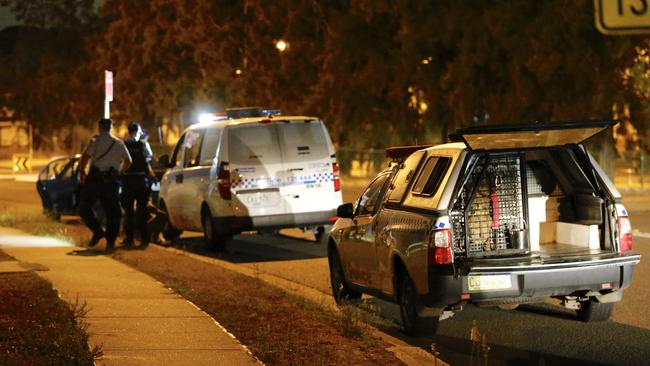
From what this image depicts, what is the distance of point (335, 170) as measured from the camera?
18141mm

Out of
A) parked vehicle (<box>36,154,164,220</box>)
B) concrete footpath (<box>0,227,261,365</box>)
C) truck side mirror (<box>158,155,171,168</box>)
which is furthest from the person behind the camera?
parked vehicle (<box>36,154,164,220</box>)

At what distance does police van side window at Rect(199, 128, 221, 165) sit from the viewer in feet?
59.0

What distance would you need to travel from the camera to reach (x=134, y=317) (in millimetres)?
10625

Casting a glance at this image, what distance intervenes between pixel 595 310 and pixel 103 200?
8927 mm

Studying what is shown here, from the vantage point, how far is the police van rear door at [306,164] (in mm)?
17766

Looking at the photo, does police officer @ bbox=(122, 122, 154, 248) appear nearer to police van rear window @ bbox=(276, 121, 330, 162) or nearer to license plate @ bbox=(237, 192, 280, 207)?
license plate @ bbox=(237, 192, 280, 207)

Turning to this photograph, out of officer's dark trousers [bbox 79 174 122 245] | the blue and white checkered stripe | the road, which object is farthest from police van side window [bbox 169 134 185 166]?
the road

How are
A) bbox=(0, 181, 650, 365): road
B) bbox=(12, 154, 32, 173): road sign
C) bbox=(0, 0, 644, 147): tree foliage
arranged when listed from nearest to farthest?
bbox=(0, 181, 650, 365): road < bbox=(0, 0, 644, 147): tree foliage < bbox=(12, 154, 32, 173): road sign

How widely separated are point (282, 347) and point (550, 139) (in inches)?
110

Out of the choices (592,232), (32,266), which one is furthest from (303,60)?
(592,232)

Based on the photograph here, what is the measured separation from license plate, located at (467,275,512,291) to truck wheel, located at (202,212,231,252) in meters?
8.35

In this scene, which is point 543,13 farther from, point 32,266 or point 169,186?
point 32,266

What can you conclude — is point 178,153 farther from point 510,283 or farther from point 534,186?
point 510,283

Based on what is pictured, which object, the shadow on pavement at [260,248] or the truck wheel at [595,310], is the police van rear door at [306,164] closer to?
the shadow on pavement at [260,248]
